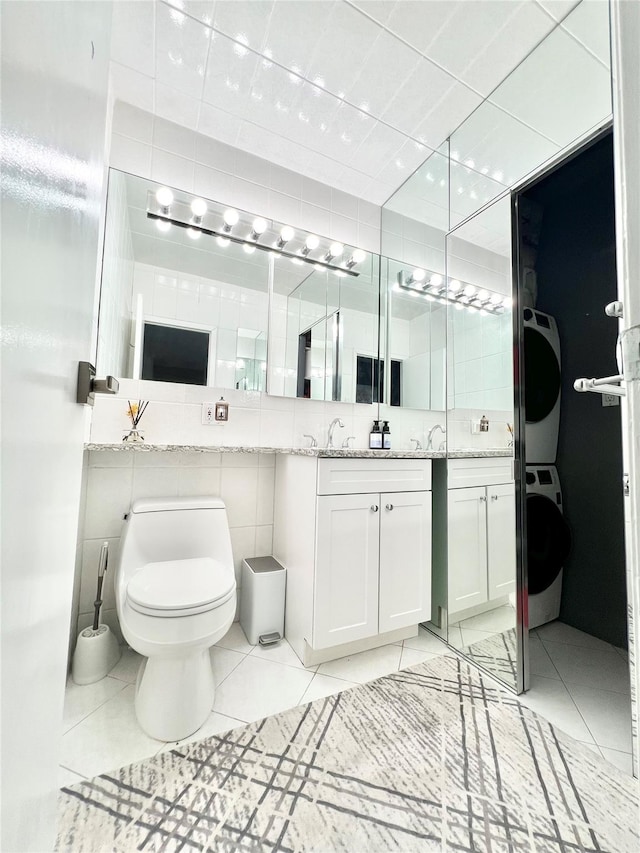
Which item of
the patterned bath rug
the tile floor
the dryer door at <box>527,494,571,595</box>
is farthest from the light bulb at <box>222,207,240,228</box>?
the patterned bath rug

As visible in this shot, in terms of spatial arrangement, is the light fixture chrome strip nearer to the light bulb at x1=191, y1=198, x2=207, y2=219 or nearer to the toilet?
the light bulb at x1=191, y1=198, x2=207, y2=219

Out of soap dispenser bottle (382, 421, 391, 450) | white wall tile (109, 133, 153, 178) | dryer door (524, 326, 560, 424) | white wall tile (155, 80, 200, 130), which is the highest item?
white wall tile (155, 80, 200, 130)

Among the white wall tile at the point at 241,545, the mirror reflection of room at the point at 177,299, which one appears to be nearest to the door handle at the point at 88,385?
the mirror reflection of room at the point at 177,299

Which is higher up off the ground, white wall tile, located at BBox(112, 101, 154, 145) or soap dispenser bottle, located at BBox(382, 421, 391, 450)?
white wall tile, located at BBox(112, 101, 154, 145)

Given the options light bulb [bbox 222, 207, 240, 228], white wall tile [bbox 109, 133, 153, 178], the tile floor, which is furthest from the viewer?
light bulb [bbox 222, 207, 240, 228]

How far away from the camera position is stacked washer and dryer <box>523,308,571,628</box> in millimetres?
1364

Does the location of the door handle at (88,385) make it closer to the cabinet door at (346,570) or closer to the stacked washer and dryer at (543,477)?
the cabinet door at (346,570)

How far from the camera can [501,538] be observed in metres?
1.47

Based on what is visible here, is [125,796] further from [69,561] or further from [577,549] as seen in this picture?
[577,549]

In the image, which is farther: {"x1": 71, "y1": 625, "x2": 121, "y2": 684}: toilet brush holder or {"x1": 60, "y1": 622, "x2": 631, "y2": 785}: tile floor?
{"x1": 71, "y1": 625, "x2": 121, "y2": 684}: toilet brush holder

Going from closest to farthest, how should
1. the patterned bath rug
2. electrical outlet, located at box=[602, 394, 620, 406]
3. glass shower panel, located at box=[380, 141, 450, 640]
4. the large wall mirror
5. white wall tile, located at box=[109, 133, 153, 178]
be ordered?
1. the patterned bath rug
2. electrical outlet, located at box=[602, 394, 620, 406]
3. white wall tile, located at box=[109, 133, 153, 178]
4. the large wall mirror
5. glass shower panel, located at box=[380, 141, 450, 640]

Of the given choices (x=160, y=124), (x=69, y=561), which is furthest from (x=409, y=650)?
(x=160, y=124)

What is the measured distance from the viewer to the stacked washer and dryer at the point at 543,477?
1364 millimetres

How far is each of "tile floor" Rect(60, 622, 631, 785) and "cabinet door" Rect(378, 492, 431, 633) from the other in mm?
182
